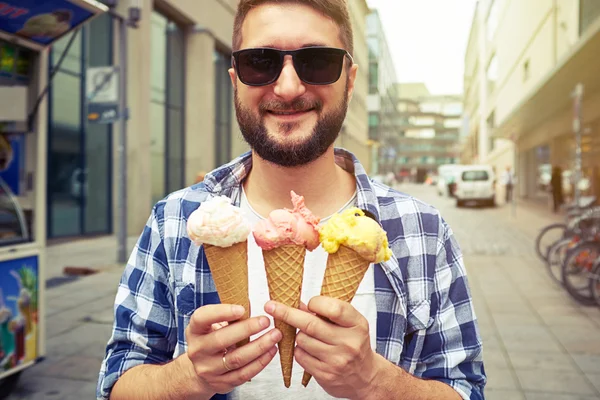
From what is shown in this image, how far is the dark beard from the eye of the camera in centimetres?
157

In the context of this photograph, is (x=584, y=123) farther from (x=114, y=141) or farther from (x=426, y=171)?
(x=426, y=171)

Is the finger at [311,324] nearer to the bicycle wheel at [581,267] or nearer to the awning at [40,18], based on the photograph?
the awning at [40,18]

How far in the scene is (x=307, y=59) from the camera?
5.08 feet

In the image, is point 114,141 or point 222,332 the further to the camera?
point 114,141

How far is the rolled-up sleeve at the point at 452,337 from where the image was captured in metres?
1.61

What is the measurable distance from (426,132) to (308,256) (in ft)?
447

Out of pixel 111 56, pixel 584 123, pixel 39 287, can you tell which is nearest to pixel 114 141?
pixel 111 56

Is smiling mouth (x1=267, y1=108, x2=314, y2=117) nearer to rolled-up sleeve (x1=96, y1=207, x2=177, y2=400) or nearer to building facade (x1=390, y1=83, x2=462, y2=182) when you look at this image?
rolled-up sleeve (x1=96, y1=207, x2=177, y2=400)

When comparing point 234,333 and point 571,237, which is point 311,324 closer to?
point 234,333

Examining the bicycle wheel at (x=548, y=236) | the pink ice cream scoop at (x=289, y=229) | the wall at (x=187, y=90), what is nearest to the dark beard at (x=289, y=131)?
the pink ice cream scoop at (x=289, y=229)

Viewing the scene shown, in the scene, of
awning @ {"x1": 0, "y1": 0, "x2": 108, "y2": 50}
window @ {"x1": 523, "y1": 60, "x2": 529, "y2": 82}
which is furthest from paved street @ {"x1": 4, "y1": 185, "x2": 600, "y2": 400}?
window @ {"x1": 523, "y1": 60, "x2": 529, "y2": 82}

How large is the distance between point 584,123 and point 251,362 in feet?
64.1

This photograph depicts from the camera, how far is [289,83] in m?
1.53

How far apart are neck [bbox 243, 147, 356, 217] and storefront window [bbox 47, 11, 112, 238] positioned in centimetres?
1158
